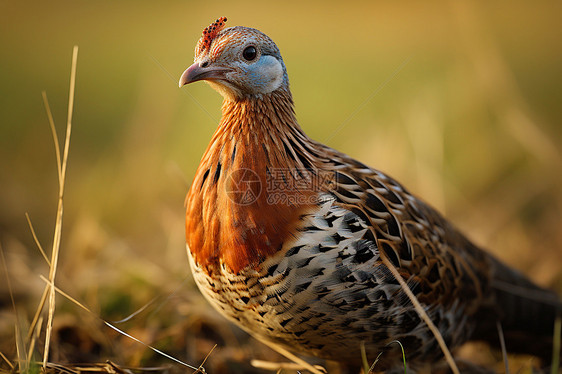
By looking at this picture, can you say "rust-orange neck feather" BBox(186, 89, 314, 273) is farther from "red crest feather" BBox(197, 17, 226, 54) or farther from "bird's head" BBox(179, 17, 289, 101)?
"red crest feather" BBox(197, 17, 226, 54)

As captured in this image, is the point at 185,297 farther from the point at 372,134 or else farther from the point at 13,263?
the point at 372,134

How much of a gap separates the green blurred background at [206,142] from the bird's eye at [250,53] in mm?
719

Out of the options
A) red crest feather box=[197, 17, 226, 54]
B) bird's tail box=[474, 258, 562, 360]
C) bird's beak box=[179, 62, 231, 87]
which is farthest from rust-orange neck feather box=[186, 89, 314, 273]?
bird's tail box=[474, 258, 562, 360]

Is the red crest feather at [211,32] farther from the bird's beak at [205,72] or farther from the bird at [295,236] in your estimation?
the bird's beak at [205,72]

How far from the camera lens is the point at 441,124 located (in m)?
6.36

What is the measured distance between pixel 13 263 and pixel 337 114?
18.2 feet

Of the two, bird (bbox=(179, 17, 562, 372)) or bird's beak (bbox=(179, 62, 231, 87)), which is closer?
bird (bbox=(179, 17, 562, 372))

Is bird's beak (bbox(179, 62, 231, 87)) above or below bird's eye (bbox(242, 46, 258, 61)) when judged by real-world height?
below

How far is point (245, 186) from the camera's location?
2.63 meters

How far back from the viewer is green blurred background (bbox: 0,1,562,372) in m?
4.57

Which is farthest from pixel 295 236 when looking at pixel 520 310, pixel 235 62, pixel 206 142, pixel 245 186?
pixel 206 142

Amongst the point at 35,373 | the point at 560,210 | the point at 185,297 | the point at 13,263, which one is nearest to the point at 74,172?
the point at 13,263

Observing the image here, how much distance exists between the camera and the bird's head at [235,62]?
2736 mm

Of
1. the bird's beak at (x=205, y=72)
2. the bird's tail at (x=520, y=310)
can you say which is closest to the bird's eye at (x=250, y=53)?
the bird's beak at (x=205, y=72)
